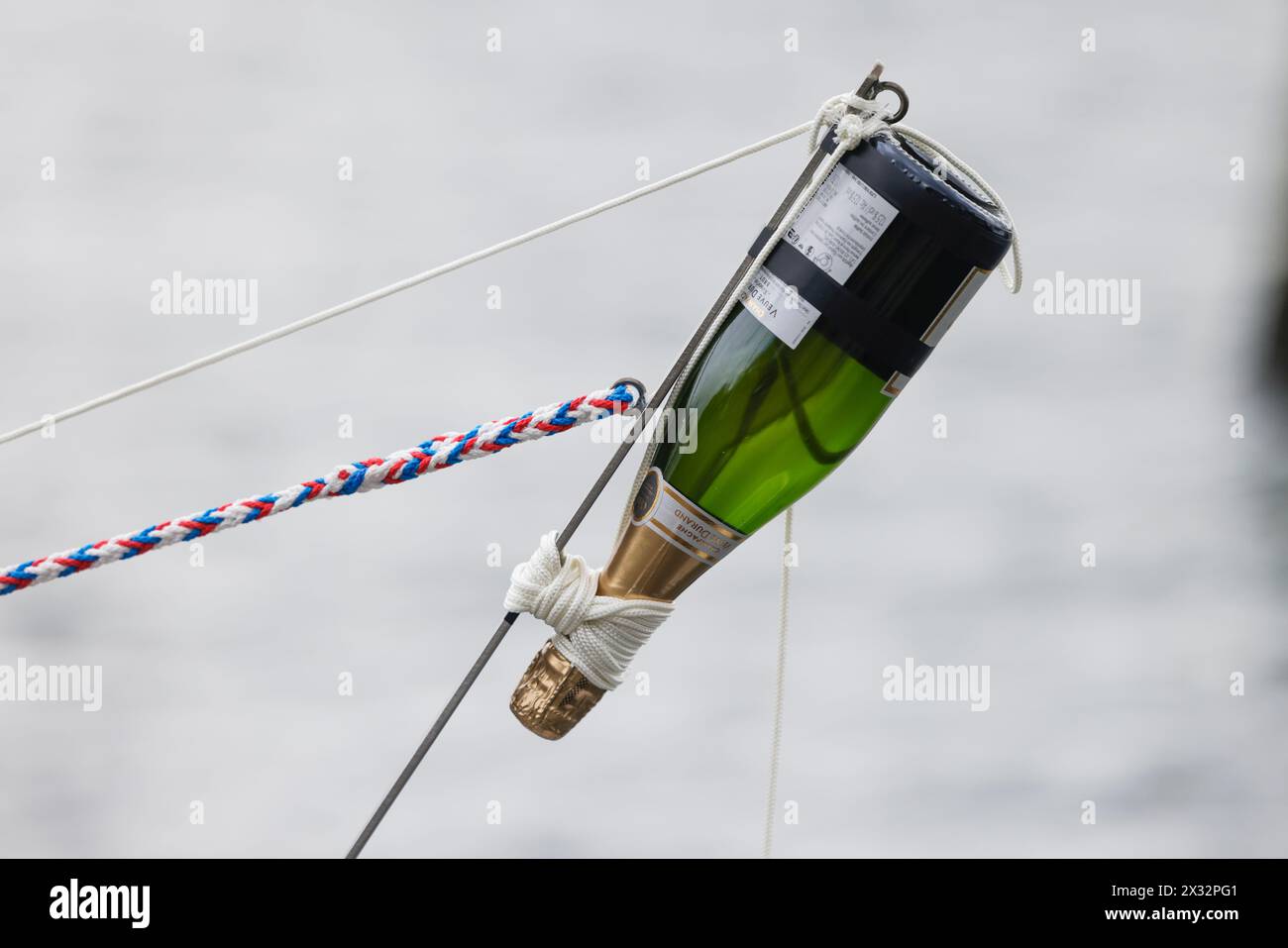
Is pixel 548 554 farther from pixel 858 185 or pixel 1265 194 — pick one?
pixel 1265 194

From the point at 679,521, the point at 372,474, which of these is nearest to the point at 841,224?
the point at 679,521

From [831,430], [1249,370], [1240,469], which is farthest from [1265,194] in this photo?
[831,430]

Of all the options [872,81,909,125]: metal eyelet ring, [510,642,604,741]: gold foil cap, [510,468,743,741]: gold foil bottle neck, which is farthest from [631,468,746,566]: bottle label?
[872,81,909,125]: metal eyelet ring

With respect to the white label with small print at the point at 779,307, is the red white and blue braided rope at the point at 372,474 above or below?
below

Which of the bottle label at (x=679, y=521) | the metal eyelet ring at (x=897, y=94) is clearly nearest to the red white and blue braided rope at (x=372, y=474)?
the bottle label at (x=679, y=521)

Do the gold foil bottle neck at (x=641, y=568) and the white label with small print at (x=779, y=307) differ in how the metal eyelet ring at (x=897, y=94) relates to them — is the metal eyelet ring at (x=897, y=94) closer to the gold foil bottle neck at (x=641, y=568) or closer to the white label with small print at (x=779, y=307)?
the white label with small print at (x=779, y=307)

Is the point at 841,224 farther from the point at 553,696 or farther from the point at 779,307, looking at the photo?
the point at 553,696

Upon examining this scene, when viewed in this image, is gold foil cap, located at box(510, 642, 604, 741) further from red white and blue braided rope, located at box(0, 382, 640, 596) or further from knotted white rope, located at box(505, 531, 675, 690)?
red white and blue braided rope, located at box(0, 382, 640, 596)
